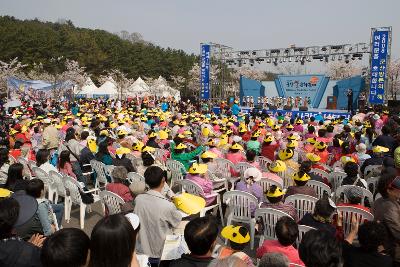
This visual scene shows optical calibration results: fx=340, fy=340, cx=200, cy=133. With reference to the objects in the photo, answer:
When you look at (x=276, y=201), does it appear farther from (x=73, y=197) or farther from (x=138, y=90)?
(x=138, y=90)

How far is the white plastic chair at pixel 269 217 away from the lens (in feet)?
13.1

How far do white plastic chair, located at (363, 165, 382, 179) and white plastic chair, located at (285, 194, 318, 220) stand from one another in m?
2.06

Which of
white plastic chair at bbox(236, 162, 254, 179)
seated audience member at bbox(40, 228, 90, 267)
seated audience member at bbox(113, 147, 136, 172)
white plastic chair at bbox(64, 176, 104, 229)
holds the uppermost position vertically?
seated audience member at bbox(40, 228, 90, 267)

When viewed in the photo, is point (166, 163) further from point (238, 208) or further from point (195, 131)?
point (195, 131)

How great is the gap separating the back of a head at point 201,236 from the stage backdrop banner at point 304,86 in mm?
30663

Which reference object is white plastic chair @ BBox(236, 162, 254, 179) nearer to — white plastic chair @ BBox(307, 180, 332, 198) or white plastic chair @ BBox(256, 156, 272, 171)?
white plastic chair @ BBox(256, 156, 272, 171)

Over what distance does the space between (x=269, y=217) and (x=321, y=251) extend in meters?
1.94

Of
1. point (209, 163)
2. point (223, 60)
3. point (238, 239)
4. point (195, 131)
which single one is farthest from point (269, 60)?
point (238, 239)

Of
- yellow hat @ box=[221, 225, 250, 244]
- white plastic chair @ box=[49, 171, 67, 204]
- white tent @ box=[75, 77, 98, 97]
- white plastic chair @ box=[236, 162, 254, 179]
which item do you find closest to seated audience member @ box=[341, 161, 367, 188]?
white plastic chair @ box=[236, 162, 254, 179]

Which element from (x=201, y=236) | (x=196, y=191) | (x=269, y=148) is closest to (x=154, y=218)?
(x=201, y=236)

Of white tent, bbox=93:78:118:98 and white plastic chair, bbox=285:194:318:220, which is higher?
white tent, bbox=93:78:118:98

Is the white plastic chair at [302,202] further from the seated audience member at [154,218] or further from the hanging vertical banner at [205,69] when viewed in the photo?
the hanging vertical banner at [205,69]

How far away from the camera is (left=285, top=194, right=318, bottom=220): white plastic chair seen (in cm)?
445

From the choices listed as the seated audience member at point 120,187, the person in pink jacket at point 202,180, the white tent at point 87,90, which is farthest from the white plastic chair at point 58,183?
the white tent at point 87,90
